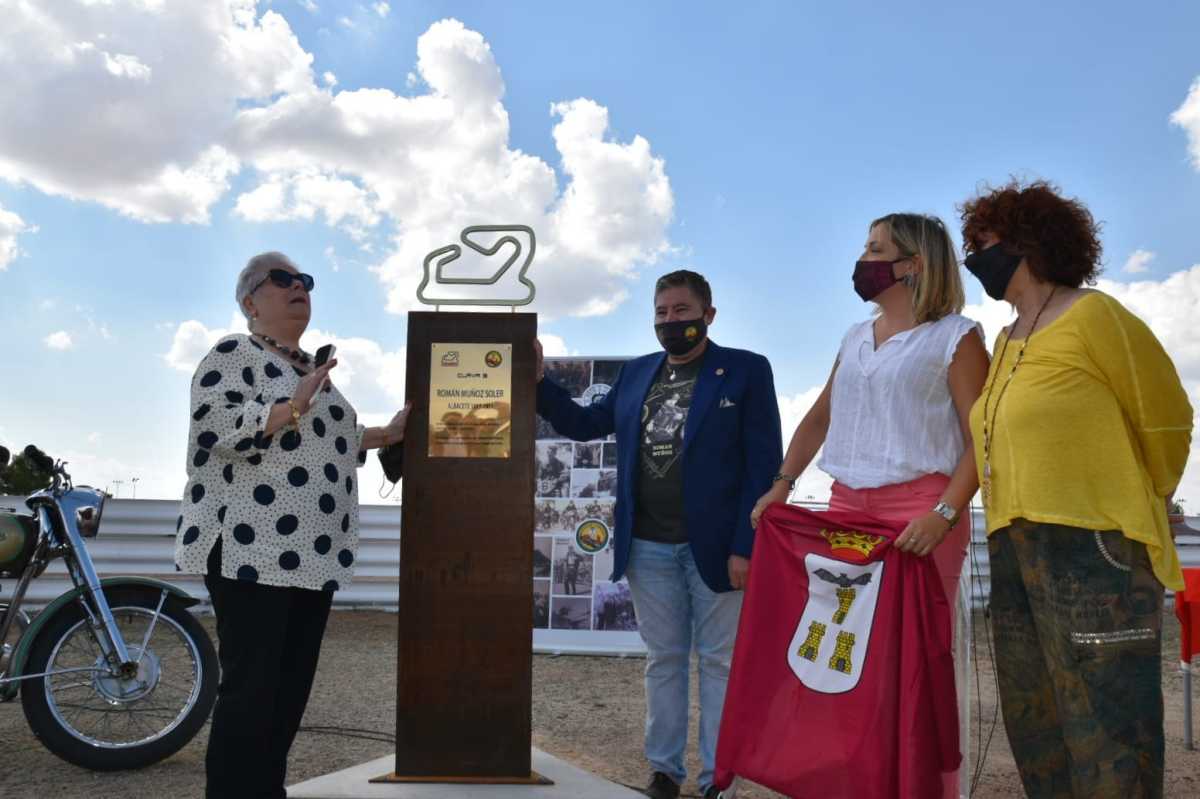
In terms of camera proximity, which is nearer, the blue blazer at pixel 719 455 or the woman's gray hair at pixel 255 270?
the woman's gray hair at pixel 255 270

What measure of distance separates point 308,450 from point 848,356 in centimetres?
166

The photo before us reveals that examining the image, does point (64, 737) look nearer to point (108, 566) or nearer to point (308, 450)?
point (308, 450)

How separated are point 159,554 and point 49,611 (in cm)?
387

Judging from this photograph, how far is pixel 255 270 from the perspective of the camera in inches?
121

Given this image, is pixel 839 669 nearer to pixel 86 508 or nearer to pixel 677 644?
pixel 677 644

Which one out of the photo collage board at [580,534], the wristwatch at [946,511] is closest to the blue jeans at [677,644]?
the wristwatch at [946,511]

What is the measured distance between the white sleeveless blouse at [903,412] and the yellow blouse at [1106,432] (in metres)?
0.33

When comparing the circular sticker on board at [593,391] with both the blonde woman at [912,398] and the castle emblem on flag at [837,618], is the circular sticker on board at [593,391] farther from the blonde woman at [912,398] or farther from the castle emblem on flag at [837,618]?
the castle emblem on flag at [837,618]

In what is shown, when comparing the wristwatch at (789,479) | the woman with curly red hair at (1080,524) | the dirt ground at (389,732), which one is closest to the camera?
the woman with curly red hair at (1080,524)

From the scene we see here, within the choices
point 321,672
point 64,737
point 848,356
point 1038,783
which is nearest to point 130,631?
point 64,737

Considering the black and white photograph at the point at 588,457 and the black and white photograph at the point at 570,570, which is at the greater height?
the black and white photograph at the point at 588,457

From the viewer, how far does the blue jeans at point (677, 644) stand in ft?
11.5

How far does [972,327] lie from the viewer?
2.64 meters

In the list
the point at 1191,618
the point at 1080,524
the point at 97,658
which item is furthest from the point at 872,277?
the point at 97,658
